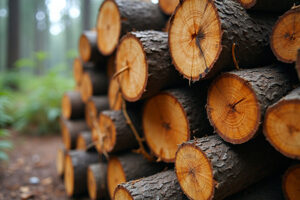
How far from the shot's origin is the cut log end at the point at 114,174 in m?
2.35

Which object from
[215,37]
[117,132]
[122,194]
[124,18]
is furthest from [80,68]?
[215,37]

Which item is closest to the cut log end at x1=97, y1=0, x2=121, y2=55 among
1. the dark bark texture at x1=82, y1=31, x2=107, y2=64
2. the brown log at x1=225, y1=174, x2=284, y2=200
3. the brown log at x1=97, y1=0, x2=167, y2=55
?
the brown log at x1=97, y1=0, x2=167, y2=55

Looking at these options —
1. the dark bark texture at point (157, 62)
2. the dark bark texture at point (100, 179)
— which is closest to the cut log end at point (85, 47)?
the dark bark texture at point (157, 62)

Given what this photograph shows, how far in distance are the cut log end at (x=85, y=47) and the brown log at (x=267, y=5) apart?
6.71ft

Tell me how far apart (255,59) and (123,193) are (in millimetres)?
1473

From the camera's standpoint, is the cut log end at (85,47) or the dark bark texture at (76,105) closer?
the cut log end at (85,47)

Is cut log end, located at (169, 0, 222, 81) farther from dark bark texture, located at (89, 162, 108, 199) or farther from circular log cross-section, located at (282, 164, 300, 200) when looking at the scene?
dark bark texture, located at (89, 162, 108, 199)

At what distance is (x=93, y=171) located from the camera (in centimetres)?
277

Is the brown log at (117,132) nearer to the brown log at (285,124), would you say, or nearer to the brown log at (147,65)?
the brown log at (147,65)

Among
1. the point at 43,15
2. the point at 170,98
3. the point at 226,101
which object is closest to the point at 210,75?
the point at 226,101

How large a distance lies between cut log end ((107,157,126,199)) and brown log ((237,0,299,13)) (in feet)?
6.11

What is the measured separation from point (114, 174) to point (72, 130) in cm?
143

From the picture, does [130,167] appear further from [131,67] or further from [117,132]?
[131,67]

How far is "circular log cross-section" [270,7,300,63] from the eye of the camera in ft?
4.75
